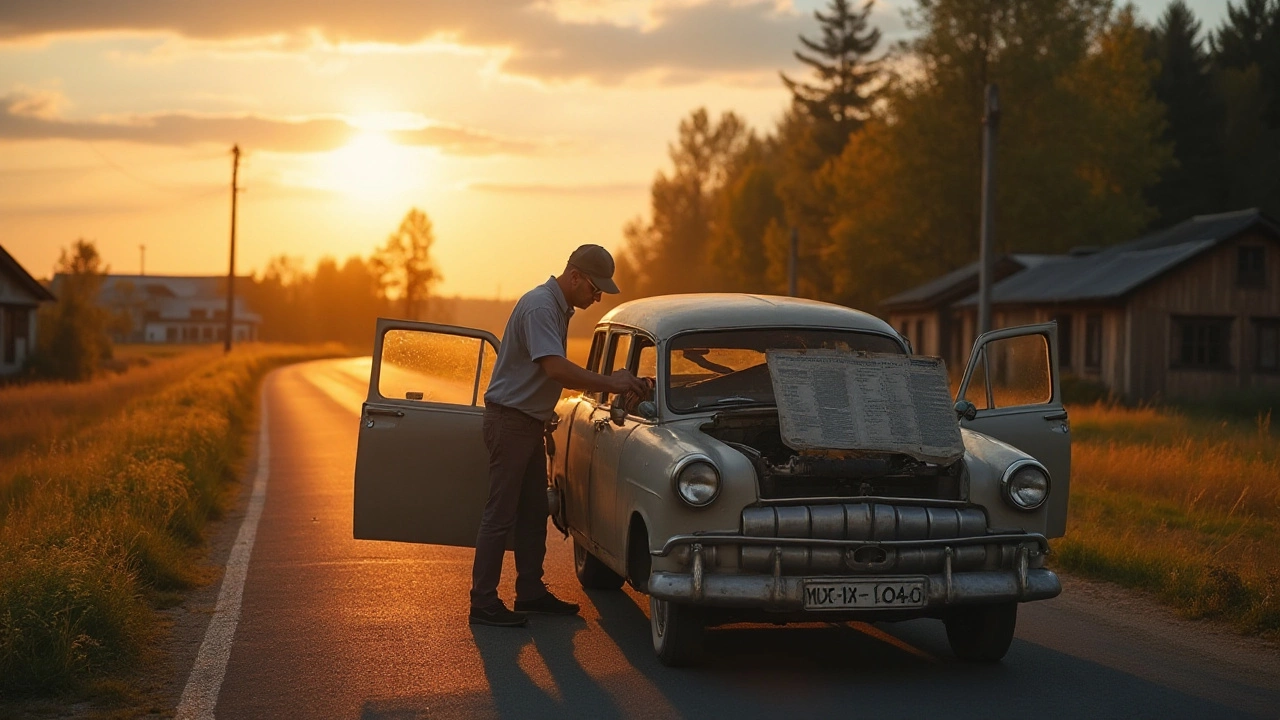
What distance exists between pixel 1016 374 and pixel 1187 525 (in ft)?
14.3

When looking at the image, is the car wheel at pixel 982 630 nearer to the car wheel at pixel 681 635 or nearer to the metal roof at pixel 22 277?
the car wheel at pixel 681 635

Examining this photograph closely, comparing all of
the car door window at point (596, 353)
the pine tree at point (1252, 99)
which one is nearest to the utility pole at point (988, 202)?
the car door window at point (596, 353)

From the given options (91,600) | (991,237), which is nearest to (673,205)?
(991,237)

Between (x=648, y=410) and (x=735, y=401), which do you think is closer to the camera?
(x=648, y=410)

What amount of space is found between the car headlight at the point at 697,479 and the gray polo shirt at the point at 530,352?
5.02 ft

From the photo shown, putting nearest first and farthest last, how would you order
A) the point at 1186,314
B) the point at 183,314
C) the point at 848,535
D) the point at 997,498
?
the point at 848,535, the point at 997,498, the point at 1186,314, the point at 183,314

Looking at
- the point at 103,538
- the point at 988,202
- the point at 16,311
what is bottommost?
the point at 103,538

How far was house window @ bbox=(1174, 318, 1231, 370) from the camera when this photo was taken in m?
37.8

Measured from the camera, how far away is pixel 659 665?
6.73 metres

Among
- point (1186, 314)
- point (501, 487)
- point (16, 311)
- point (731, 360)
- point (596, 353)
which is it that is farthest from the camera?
point (16, 311)

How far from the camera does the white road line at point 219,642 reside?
5.92 metres

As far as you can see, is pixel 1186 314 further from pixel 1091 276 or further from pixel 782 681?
pixel 782 681

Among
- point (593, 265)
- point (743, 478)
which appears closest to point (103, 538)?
point (593, 265)

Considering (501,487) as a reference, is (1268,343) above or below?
above
